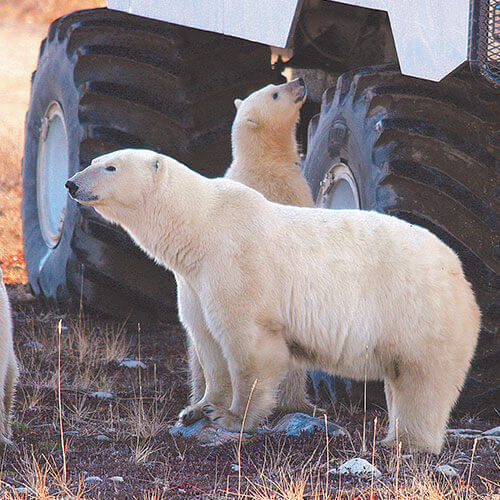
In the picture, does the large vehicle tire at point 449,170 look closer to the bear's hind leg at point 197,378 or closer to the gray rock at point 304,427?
the gray rock at point 304,427

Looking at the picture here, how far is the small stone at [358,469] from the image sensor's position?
11.1ft

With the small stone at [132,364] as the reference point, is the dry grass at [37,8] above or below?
below

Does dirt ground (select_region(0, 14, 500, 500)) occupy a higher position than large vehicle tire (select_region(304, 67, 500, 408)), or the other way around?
large vehicle tire (select_region(304, 67, 500, 408))

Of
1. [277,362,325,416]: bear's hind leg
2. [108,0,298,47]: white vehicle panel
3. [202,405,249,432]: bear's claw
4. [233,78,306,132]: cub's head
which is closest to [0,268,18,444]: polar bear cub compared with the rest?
[202,405,249,432]: bear's claw

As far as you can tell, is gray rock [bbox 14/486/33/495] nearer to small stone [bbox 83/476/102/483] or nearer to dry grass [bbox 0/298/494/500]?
dry grass [bbox 0/298/494/500]

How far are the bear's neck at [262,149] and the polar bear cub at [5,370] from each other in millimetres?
1473

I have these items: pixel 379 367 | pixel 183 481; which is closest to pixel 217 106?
pixel 379 367

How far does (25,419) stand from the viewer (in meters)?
4.35

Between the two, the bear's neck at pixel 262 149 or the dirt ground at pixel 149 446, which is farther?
the bear's neck at pixel 262 149

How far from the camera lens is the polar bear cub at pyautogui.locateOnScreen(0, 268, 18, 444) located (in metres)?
3.81

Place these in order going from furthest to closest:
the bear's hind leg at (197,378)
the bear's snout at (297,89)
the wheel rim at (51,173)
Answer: the wheel rim at (51,173) → the bear's snout at (297,89) → the bear's hind leg at (197,378)

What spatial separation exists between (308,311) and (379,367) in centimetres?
36

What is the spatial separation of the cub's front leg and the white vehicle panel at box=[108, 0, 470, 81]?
1.25m

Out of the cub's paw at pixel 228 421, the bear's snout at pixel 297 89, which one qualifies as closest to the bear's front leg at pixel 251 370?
the cub's paw at pixel 228 421
